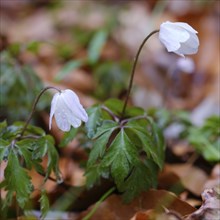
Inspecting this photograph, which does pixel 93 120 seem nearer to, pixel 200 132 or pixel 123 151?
pixel 123 151

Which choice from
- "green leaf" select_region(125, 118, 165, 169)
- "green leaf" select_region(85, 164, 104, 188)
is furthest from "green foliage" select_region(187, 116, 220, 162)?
"green leaf" select_region(85, 164, 104, 188)

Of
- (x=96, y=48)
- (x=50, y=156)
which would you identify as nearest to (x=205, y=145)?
(x=50, y=156)

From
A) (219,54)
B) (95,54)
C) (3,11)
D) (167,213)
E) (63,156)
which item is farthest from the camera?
(3,11)

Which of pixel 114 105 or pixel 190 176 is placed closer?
pixel 114 105

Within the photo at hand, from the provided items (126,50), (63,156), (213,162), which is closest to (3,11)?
(126,50)

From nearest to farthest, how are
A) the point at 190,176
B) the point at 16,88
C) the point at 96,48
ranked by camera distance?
the point at 190,176 < the point at 16,88 < the point at 96,48

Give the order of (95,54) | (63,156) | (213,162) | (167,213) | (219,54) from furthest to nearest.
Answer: (219,54)
(95,54)
(63,156)
(213,162)
(167,213)

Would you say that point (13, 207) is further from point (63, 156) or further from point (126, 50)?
point (126, 50)
